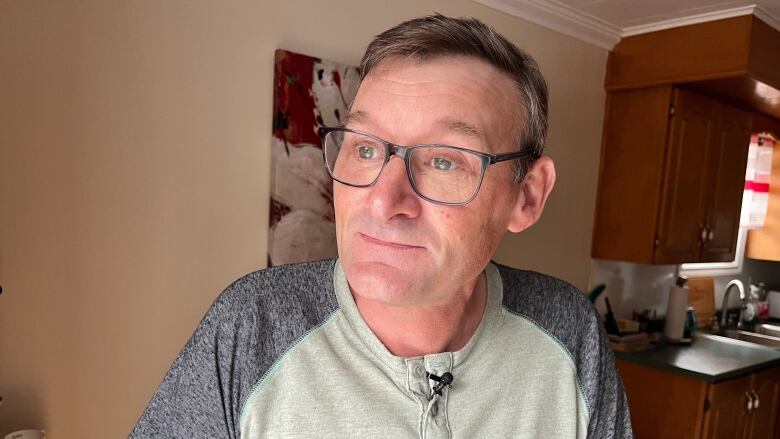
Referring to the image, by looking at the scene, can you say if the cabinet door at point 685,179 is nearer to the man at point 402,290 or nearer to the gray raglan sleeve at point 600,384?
the gray raglan sleeve at point 600,384

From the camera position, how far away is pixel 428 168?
2.73 feet

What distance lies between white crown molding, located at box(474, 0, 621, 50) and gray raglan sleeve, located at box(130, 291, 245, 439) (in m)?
1.79

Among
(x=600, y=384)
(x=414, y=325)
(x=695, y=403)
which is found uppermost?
(x=414, y=325)

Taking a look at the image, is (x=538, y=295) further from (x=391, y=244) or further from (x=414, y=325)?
(x=391, y=244)

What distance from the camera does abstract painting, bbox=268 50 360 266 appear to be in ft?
5.59

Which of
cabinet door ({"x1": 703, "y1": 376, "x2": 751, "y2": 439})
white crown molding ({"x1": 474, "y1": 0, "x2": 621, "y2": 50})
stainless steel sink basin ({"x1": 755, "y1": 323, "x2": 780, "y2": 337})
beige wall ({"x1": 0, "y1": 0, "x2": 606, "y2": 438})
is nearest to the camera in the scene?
beige wall ({"x1": 0, "y1": 0, "x2": 606, "y2": 438})

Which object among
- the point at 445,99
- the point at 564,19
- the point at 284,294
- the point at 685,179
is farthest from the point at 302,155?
the point at 685,179

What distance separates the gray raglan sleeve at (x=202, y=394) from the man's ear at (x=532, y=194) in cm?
50

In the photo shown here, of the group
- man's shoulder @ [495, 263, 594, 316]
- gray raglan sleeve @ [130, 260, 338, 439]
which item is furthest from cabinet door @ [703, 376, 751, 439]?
gray raglan sleeve @ [130, 260, 338, 439]

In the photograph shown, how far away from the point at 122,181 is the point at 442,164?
0.96 meters

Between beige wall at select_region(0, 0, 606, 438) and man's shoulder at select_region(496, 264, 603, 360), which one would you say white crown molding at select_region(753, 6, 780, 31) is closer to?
beige wall at select_region(0, 0, 606, 438)

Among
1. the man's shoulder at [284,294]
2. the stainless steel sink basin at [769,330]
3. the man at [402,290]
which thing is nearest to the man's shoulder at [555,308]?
the man at [402,290]

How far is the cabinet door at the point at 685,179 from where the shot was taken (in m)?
2.68

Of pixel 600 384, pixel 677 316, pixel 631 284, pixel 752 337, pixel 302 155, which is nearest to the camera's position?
pixel 600 384
